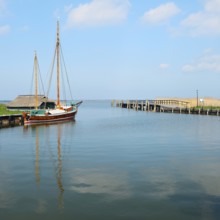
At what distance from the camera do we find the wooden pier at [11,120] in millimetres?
50406

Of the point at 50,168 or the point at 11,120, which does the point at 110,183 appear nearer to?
the point at 50,168

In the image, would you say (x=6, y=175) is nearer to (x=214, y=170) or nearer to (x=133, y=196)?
(x=133, y=196)

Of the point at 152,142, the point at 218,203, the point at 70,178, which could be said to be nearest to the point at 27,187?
the point at 70,178

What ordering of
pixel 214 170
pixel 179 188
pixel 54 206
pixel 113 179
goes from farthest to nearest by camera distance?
1. pixel 214 170
2. pixel 113 179
3. pixel 179 188
4. pixel 54 206

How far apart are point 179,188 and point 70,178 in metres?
5.79

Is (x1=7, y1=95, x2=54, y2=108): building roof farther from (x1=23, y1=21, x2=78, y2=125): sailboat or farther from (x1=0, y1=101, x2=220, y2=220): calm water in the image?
(x1=0, y1=101, x2=220, y2=220): calm water

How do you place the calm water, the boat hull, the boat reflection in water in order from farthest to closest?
the boat hull
the boat reflection in water
the calm water

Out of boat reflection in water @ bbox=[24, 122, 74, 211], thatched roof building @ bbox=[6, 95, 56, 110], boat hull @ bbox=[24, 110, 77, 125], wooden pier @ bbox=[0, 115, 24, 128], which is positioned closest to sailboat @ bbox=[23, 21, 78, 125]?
boat hull @ bbox=[24, 110, 77, 125]

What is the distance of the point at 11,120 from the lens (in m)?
53.0

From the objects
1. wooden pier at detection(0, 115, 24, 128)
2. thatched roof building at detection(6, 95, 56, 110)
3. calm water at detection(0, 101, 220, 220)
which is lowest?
calm water at detection(0, 101, 220, 220)

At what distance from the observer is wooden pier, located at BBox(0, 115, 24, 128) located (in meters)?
50.4

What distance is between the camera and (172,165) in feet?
64.4

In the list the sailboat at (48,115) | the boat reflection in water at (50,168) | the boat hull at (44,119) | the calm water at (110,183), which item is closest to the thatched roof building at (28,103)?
the sailboat at (48,115)

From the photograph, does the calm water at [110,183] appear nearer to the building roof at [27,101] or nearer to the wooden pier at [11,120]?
the wooden pier at [11,120]
